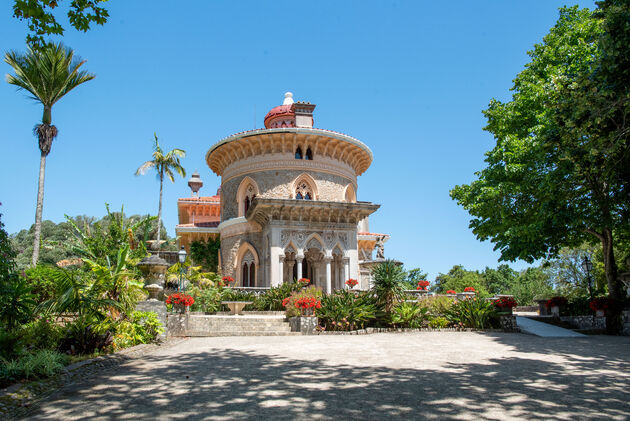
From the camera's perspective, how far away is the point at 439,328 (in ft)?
51.0

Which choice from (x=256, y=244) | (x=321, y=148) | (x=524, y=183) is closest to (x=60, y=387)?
(x=524, y=183)

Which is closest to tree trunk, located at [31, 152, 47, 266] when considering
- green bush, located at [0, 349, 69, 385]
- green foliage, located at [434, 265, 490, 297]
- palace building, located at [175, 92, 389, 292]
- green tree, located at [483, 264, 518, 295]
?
palace building, located at [175, 92, 389, 292]

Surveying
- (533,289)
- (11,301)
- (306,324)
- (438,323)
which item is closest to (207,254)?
(306,324)

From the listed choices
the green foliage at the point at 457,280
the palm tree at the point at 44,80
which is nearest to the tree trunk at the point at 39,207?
the palm tree at the point at 44,80

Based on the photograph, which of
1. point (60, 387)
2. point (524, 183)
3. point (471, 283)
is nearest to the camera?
point (60, 387)

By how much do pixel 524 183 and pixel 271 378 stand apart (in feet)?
38.6

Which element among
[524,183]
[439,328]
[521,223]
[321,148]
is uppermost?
[321,148]

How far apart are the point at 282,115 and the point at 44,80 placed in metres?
16.3

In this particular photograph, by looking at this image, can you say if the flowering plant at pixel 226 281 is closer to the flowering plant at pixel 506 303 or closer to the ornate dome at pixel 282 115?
the flowering plant at pixel 506 303

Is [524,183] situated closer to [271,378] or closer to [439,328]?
[439,328]

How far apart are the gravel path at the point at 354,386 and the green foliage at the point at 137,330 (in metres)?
0.91

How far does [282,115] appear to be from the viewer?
32.2 metres

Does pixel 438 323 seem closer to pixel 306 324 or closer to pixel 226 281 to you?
pixel 306 324

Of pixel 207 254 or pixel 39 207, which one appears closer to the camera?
pixel 39 207
